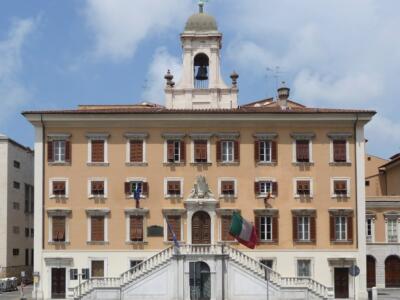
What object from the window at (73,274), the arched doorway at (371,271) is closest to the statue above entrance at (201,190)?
the window at (73,274)

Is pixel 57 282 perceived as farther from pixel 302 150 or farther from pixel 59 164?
pixel 302 150

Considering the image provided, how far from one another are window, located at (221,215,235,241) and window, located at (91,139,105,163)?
9452mm

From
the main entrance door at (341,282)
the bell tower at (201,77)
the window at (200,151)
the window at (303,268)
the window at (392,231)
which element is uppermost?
the bell tower at (201,77)

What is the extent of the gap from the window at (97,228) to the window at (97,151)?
13.3 feet

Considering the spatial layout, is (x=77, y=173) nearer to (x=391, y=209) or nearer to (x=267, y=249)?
(x=267, y=249)

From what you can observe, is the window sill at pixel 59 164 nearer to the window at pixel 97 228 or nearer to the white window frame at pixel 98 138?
the white window frame at pixel 98 138

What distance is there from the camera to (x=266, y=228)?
58156 millimetres

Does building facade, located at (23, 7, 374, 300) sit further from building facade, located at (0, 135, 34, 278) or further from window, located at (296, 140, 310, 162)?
building facade, located at (0, 135, 34, 278)

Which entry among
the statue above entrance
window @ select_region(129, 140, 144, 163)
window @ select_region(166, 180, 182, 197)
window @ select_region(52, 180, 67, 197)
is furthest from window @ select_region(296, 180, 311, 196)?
window @ select_region(52, 180, 67, 197)

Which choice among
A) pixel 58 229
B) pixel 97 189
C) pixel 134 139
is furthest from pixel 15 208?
pixel 134 139

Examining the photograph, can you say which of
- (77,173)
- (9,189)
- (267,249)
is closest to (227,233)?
(267,249)

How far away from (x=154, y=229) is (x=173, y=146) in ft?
19.5

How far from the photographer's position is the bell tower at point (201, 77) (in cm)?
6412

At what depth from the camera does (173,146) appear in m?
58.7
